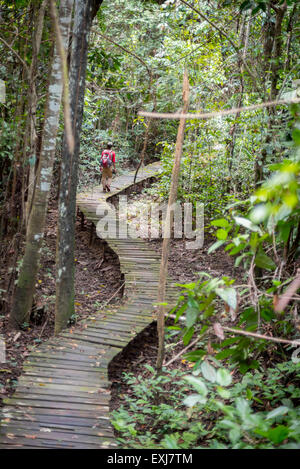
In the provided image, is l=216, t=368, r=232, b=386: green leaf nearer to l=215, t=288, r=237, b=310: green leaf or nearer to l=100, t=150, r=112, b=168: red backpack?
l=215, t=288, r=237, b=310: green leaf

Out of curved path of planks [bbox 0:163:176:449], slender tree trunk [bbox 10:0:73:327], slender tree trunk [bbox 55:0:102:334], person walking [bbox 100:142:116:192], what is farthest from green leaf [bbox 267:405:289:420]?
person walking [bbox 100:142:116:192]

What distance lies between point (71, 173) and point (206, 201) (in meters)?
4.47

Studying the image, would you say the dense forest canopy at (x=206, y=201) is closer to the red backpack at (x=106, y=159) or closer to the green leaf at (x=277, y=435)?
the green leaf at (x=277, y=435)

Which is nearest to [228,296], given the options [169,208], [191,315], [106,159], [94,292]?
[191,315]

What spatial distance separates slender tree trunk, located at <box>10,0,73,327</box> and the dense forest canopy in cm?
2

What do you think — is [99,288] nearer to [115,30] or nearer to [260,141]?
[260,141]

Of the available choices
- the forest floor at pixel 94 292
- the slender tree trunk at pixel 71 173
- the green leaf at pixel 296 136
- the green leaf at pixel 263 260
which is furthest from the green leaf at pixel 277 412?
the slender tree trunk at pixel 71 173

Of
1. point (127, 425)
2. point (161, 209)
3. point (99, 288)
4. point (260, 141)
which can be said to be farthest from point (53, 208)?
point (127, 425)

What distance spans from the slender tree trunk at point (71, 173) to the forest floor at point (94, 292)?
37cm

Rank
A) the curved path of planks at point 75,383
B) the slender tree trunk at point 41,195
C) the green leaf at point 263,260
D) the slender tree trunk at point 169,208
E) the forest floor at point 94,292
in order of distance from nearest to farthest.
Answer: the green leaf at point 263,260
the curved path of planks at point 75,383
the slender tree trunk at point 169,208
the forest floor at point 94,292
the slender tree trunk at point 41,195

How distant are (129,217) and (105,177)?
199 cm

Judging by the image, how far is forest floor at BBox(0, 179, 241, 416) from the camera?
17.0 ft

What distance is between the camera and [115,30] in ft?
52.2

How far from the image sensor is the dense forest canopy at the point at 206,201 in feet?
7.59
